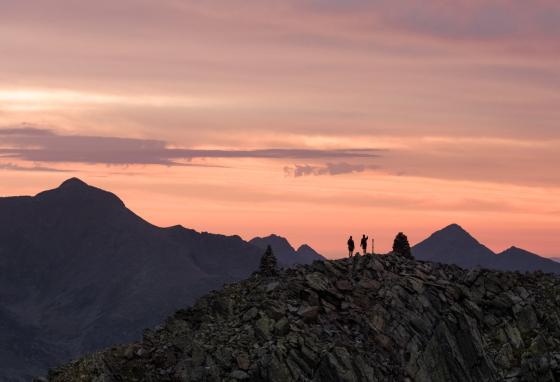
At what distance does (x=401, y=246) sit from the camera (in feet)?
390

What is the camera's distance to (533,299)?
109 meters

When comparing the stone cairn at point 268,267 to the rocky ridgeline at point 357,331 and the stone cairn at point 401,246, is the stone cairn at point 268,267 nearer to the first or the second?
the rocky ridgeline at point 357,331

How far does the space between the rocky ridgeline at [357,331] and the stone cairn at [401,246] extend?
220 inches

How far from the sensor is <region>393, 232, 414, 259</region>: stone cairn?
389 ft

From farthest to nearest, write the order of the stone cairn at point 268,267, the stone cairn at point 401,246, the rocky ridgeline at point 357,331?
1. the stone cairn at point 401,246
2. the stone cairn at point 268,267
3. the rocky ridgeline at point 357,331

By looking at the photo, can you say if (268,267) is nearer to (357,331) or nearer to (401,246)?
(357,331)

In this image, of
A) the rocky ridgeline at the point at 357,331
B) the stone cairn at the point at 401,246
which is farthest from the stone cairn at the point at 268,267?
the stone cairn at the point at 401,246

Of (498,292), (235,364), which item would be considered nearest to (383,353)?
(235,364)

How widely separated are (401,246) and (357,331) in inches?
1105

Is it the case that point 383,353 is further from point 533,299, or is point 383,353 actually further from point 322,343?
point 533,299

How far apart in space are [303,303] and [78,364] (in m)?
24.4

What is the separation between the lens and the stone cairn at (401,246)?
118438 mm

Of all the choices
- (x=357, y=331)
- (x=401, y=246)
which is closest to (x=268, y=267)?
(x=357, y=331)

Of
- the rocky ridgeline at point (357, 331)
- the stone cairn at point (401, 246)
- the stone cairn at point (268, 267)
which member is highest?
the stone cairn at point (401, 246)
